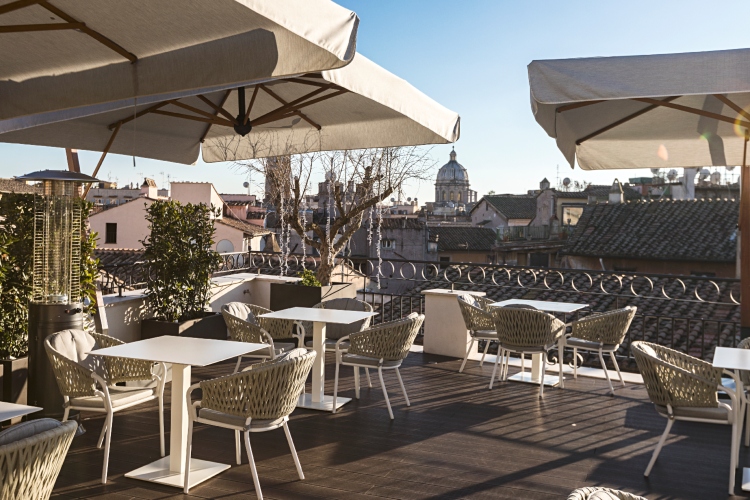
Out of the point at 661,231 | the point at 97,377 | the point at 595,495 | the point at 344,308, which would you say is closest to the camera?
the point at 595,495

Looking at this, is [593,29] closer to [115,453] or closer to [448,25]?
[448,25]

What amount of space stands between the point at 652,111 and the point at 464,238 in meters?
39.6

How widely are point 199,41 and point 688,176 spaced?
30.0 meters

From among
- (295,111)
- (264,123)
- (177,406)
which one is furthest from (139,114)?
(177,406)

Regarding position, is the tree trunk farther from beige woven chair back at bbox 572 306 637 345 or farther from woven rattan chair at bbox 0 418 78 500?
woven rattan chair at bbox 0 418 78 500

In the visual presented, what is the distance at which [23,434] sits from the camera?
223 centimetres

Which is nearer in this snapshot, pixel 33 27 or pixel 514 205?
pixel 33 27

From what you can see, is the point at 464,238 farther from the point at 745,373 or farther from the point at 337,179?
the point at 745,373

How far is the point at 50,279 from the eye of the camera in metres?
4.61

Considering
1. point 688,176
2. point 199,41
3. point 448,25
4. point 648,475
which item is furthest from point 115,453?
point 688,176

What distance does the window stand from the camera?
2791 cm

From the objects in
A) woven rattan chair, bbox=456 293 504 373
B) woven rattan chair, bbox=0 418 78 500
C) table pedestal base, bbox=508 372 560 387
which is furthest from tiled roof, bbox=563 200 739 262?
woven rattan chair, bbox=0 418 78 500

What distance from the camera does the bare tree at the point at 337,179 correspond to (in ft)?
30.2

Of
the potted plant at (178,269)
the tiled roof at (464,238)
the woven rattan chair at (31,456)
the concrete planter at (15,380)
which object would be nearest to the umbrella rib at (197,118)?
the potted plant at (178,269)
